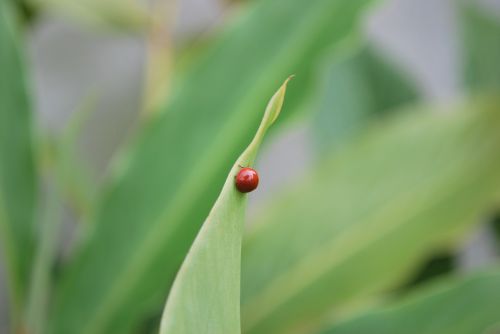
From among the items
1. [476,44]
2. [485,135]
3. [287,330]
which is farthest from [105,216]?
[476,44]

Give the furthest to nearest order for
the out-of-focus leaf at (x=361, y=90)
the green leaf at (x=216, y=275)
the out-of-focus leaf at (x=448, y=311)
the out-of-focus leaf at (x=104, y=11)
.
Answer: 1. the out-of-focus leaf at (x=361, y=90)
2. the out-of-focus leaf at (x=104, y=11)
3. the out-of-focus leaf at (x=448, y=311)
4. the green leaf at (x=216, y=275)

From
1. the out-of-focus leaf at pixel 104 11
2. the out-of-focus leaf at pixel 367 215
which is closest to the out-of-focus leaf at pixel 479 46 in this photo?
the out-of-focus leaf at pixel 367 215

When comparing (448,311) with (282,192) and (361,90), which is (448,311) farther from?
(361,90)

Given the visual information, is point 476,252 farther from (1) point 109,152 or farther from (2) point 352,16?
(2) point 352,16

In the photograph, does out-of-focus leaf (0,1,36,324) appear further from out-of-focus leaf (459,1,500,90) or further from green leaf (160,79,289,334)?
out-of-focus leaf (459,1,500,90)

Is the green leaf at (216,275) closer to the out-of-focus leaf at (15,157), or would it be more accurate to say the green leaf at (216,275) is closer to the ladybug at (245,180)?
the ladybug at (245,180)

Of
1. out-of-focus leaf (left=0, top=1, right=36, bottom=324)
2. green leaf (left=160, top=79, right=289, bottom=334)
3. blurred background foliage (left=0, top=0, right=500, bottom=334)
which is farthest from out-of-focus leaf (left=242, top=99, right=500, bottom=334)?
green leaf (left=160, top=79, right=289, bottom=334)
